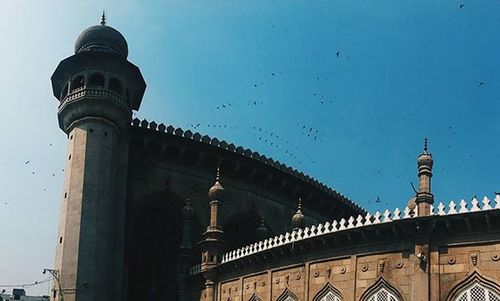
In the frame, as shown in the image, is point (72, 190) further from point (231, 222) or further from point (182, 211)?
point (231, 222)

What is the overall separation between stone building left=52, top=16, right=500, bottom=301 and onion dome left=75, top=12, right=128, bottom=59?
0.21 feet

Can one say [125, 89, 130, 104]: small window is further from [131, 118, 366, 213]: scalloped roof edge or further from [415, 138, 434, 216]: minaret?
[415, 138, 434, 216]: minaret

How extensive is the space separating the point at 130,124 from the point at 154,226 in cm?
557

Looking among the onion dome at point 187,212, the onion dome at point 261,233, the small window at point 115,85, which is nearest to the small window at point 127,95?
the small window at point 115,85

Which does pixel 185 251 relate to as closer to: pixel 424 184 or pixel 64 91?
pixel 64 91

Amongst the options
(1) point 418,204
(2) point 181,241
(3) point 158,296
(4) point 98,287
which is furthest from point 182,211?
(1) point 418,204

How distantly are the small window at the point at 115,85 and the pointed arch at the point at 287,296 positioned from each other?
13.4 meters

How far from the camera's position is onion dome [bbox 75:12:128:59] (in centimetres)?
3556

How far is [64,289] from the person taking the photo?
30.5 m

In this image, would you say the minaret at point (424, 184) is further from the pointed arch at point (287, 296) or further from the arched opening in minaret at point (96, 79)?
the arched opening in minaret at point (96, 79)

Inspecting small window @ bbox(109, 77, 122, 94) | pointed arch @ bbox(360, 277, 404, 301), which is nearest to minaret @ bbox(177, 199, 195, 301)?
small window @ bbox(109, 77, 122, 94)

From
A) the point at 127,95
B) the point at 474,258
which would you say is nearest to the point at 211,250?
the point at 127,95

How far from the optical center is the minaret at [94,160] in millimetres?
31016

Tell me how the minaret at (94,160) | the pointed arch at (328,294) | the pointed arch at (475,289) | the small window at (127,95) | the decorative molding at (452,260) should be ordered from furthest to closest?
the small window at (127,95) → the minaret at (94,160) → the pointed arch at (328,294) → the decorative molding at (452,260) → the pointed arch at (475,289)
